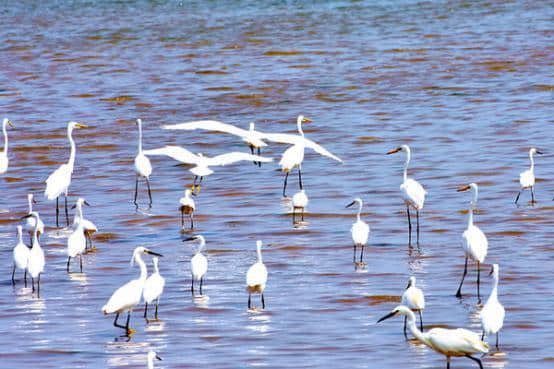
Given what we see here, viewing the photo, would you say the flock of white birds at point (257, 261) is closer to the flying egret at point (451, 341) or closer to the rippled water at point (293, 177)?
the flying egret at point (451, 341)

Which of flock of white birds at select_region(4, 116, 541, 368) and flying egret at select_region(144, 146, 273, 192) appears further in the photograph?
flying egret at select_region(144, 146, 273, 192)

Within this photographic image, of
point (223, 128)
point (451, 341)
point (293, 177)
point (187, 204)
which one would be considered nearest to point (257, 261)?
point (187, 204)

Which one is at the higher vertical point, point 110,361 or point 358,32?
point 358,32

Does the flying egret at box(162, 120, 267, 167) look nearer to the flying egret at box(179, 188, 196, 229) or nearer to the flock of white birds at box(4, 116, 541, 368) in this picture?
the flock of white birds at box(4, 116, 541, 368)

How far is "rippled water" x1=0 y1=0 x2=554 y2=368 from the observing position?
40.3ft

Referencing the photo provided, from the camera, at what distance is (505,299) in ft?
43.1

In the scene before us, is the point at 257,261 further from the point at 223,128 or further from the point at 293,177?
the point at 293,177

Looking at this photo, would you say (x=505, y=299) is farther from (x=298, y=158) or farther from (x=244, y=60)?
(x=244, y=60)

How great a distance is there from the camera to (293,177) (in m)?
20.2

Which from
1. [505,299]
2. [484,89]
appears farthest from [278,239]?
[484,89]

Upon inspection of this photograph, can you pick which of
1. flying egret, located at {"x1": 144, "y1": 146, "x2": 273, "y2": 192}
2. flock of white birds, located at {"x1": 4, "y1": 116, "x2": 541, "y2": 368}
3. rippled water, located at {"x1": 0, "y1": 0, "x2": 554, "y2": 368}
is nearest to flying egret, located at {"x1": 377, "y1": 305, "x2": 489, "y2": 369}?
flock of white birds, located at {"x1": 4, "y1": 116, "x2": 541, "y2": 368}

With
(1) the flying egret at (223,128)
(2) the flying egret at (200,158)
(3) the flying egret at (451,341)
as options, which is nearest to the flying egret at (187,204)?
(2) the flying egret at (200,158)

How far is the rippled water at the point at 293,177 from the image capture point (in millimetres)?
12289

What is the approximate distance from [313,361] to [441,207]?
21.9 ft
